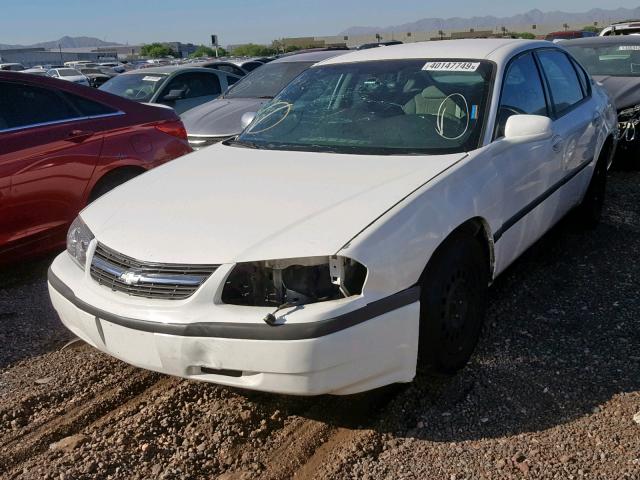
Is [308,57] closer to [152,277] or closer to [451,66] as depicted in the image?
[451,66]

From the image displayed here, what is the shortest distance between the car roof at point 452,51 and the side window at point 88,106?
1.88 m

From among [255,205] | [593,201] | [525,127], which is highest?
[525,127]

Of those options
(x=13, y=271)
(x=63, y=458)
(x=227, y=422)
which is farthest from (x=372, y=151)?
(x=13, y=271)

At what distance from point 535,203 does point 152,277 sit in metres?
2.29

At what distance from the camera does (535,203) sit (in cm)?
378

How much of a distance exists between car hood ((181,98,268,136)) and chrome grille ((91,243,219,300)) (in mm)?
4611

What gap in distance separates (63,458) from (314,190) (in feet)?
5.02

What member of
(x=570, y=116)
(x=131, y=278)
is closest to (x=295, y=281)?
(x=131, y=278)

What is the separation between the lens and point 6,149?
4.44m

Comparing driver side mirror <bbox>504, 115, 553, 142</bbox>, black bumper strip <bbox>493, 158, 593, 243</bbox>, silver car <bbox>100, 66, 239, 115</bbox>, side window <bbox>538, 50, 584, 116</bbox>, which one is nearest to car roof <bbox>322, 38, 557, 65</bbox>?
side window <bbox>538, 50, 584, 116</bbox>

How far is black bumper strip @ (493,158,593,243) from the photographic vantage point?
11.0 ft

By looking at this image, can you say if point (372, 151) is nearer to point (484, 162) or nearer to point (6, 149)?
point (484, 162)

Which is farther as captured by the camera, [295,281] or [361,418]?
[361,418]

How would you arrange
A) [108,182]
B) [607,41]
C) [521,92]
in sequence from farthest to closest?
1. [607,41]
2. [108,182]
3. [521,92]
